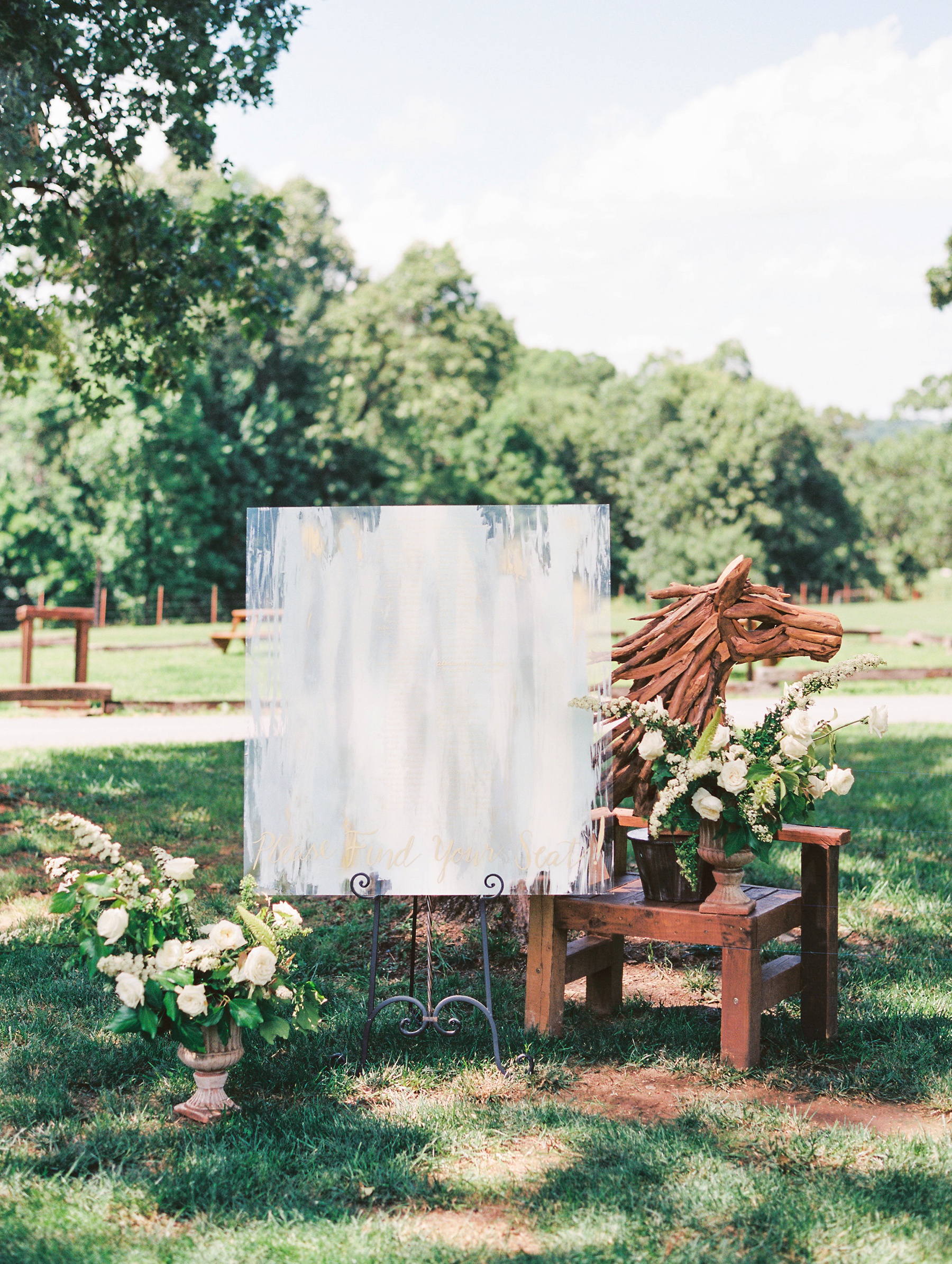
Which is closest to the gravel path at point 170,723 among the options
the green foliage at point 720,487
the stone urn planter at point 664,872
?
the stone urn planter at point 664,872

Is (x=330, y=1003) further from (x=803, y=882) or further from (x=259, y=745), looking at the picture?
(x=803, y=882)

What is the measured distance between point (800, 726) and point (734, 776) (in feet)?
1.06

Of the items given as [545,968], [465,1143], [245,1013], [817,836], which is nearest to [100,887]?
[245,1013]

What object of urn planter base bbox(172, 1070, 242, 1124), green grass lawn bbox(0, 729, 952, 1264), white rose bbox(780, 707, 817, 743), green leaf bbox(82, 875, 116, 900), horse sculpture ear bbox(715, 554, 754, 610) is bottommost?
green grass lawn bbox(0, 729, 952, 1264)

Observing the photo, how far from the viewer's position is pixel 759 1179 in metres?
3.24

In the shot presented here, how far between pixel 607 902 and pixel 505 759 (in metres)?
0.69

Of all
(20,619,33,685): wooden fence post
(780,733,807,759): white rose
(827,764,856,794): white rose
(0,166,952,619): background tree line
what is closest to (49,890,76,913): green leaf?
(780,733,807,759): white rose

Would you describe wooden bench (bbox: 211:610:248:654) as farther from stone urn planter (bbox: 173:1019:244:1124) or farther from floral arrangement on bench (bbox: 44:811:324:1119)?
stone urn planter (bbox: 173:1019:244:1124)

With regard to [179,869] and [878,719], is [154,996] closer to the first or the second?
[179,869]

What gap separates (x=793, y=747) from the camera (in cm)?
397

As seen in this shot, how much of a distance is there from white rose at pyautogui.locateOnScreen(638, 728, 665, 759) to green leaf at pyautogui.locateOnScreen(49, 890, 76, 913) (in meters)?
1.88

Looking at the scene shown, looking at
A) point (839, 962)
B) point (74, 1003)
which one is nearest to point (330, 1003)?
point (74, 1003)

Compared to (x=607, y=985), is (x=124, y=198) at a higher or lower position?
higher

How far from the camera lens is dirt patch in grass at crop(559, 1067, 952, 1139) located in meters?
3.66
